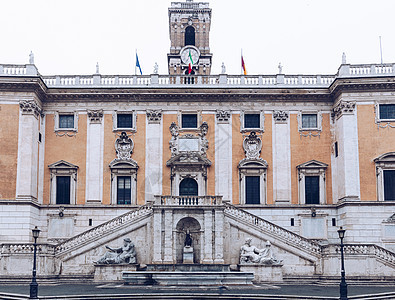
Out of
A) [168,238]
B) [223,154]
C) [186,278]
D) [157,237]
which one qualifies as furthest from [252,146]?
[186,278]

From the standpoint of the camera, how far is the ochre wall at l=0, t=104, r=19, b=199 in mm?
41188

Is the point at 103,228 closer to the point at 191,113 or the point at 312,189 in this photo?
the point at 191,113

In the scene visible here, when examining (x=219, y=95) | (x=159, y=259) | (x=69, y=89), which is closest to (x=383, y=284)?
(x=159, y=259)

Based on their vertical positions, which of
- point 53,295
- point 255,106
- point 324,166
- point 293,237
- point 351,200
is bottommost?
point 53,295

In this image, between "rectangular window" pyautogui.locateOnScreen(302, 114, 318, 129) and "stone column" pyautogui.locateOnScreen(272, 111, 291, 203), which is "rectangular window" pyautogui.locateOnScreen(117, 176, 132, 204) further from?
"rectangular window" pyautogui.locateOnScreen(302, 114, 318, 129)

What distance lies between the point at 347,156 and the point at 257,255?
33.2 ft

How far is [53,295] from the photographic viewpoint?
27.1m

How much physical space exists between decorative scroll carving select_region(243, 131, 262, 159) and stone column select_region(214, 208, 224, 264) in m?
6.90

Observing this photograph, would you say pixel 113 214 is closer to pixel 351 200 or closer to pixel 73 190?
pixel 73 190

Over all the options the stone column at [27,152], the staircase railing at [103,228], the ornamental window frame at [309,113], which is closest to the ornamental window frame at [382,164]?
the ornamental window frame at [309,113]

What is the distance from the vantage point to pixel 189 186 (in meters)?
43.8

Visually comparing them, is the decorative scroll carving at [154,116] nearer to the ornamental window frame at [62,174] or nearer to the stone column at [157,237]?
the ornamental window frame at [62,174]

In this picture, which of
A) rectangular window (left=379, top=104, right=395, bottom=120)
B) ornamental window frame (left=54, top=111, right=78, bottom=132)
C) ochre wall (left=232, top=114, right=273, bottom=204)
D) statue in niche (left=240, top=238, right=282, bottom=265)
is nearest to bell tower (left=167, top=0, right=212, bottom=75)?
ochre wall (left=232, top=114, right=273, bottom=204)

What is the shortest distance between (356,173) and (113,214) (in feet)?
56.9
